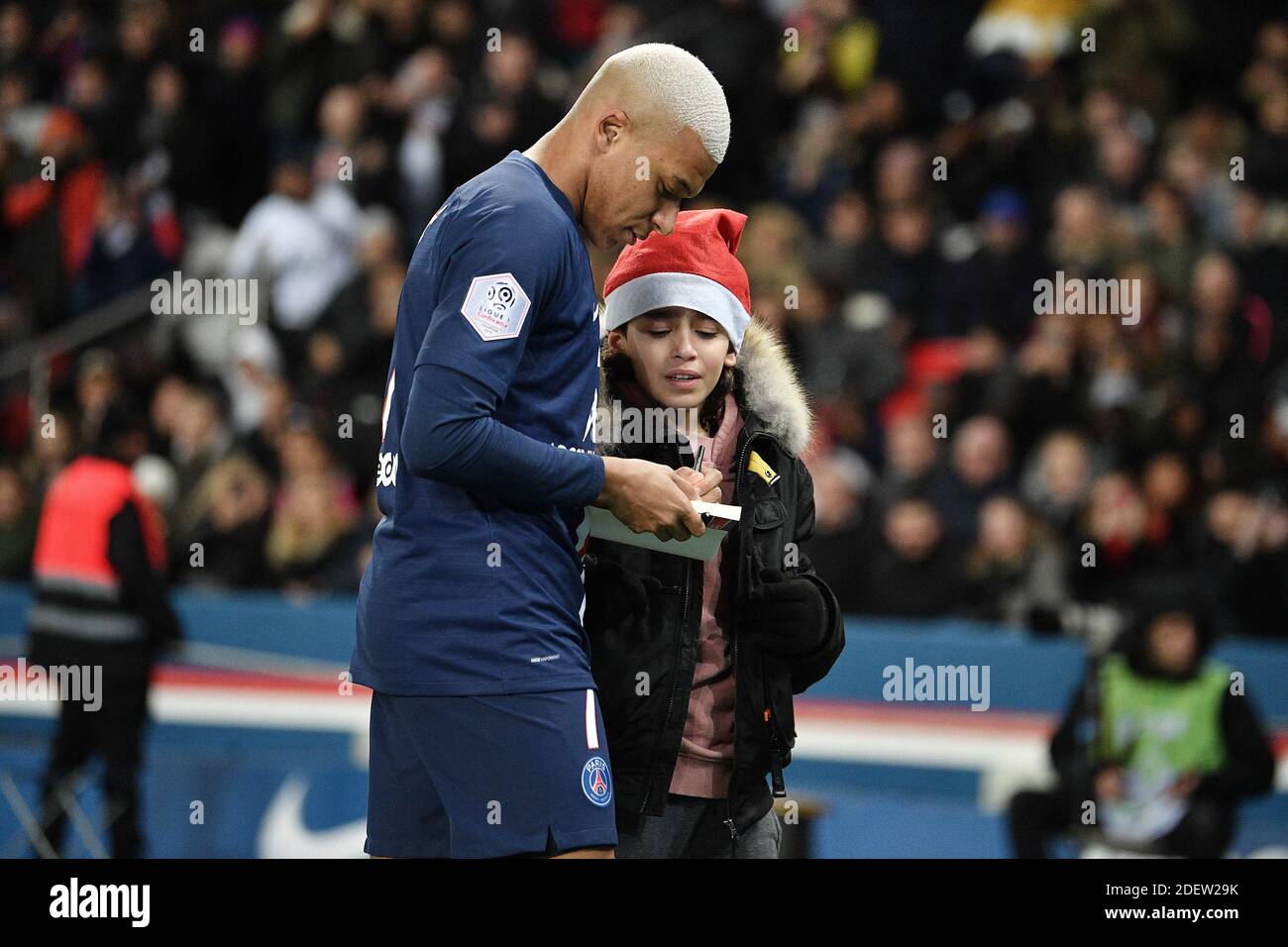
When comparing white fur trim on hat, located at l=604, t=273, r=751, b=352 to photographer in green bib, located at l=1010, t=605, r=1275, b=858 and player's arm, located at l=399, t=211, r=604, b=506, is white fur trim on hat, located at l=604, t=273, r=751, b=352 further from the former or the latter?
photographer in green bib, located at l=1010, t=605, r=1275, b=858

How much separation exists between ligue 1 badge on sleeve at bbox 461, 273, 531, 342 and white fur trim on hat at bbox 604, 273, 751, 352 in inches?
26.5

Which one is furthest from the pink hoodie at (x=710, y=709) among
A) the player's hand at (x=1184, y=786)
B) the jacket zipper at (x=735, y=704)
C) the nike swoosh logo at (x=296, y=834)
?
the nike swoosh logo at (x=296, y=834)

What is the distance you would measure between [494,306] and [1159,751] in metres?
4.63

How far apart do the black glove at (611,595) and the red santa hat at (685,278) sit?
56 cm

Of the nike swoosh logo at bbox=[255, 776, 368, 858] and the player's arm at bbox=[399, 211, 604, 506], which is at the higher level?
the player's arm at bbox=[399, 211, 604, 506]

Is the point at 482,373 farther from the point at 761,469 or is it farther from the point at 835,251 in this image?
the point at 835,251

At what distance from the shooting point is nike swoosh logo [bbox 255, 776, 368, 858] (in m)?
7.46

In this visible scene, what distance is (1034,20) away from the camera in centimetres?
1063

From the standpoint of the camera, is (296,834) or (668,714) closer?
(668,714)

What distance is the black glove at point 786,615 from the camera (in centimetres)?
367

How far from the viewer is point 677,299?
3787 millimetres

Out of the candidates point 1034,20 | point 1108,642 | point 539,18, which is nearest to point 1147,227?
point 1034,20

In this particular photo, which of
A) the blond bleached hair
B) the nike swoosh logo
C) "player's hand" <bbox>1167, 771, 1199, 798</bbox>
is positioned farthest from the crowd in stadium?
the blond bleached hair

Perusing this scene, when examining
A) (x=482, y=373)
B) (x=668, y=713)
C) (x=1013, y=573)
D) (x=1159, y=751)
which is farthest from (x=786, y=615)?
(x=1013, y=573)
